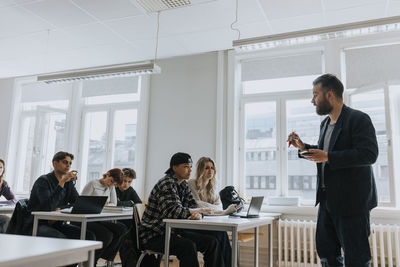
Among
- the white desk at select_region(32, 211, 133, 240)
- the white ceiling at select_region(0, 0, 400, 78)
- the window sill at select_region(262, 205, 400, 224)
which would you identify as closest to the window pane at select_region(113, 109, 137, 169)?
the white ceiling at select_region(0, 0, 400, 78)

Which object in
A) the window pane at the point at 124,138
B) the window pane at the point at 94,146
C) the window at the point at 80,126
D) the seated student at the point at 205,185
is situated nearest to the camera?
the seated student at the point at 205,185

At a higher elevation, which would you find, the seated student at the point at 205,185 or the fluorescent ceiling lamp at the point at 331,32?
the fluorescent ceiling lamp at the point at 331,32

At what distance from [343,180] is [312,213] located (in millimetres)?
2579

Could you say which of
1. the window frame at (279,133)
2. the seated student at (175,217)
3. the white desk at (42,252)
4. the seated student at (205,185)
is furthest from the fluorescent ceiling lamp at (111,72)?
the white desk at (42,252)

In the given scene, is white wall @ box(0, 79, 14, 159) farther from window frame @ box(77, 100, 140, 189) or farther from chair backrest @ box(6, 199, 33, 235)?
chair backrest @ box(6, 199, 33, 235)

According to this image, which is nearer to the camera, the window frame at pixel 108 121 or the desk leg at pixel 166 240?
the desk leg at pixel 166 240

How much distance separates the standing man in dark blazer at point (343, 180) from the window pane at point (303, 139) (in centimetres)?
262

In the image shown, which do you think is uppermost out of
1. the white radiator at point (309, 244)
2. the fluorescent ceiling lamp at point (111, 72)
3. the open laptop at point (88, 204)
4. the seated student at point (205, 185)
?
the fluorescent ceiling lamp at point (111, 72)

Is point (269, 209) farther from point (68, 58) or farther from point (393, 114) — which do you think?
point (68, 58)

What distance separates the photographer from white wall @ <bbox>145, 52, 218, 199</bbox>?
520 cm

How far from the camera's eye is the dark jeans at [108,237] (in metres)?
3.39

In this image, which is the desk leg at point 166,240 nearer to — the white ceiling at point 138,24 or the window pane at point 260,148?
the white ceiling at point 138,24

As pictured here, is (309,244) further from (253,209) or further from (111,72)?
(111,72)

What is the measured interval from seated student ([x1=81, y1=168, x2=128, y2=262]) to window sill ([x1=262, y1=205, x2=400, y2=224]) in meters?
1.86
